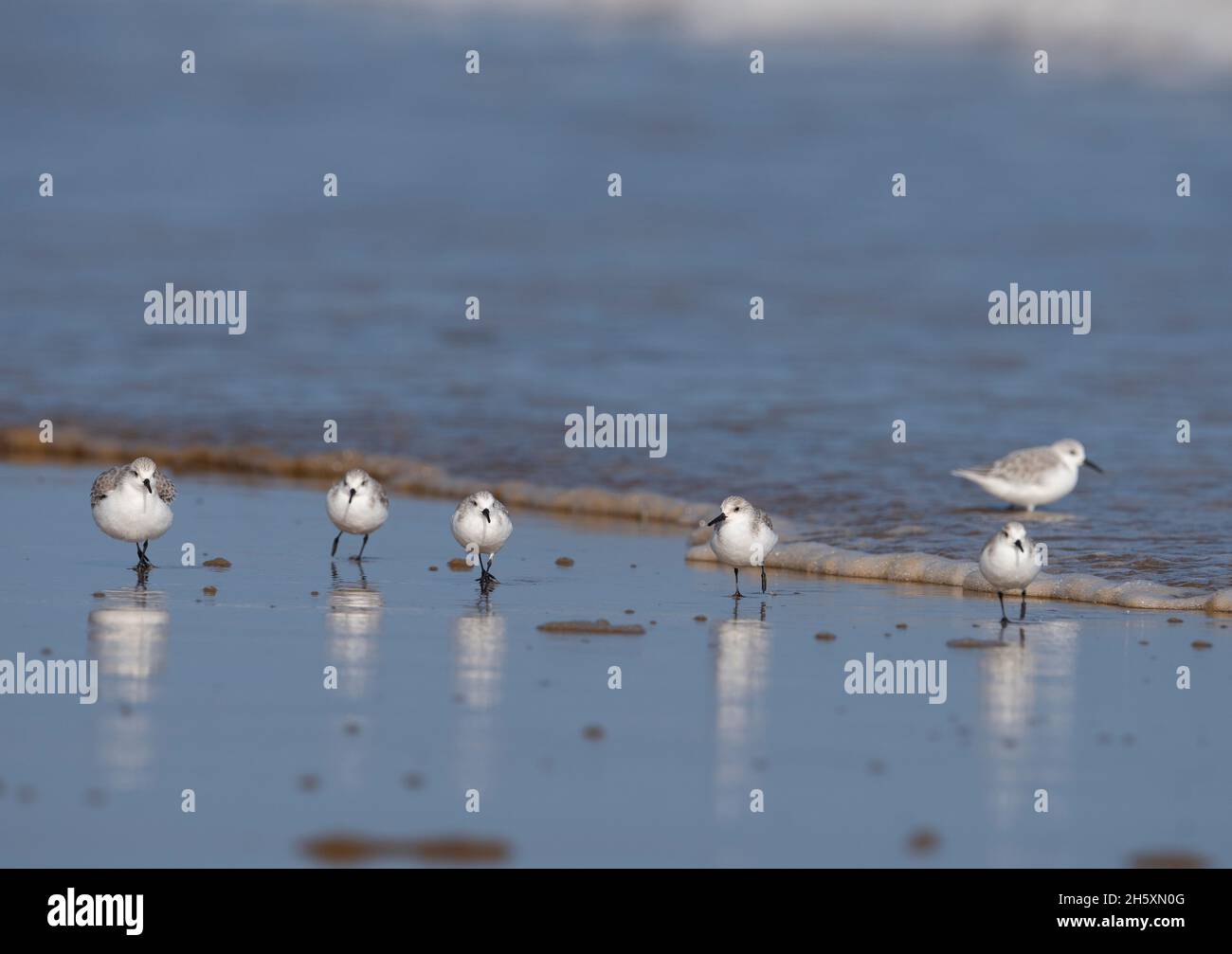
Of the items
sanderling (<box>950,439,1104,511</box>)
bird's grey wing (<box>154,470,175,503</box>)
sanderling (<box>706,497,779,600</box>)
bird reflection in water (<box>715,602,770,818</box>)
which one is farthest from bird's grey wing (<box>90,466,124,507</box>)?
sanderling (<box>950,439,1104,511</box>)

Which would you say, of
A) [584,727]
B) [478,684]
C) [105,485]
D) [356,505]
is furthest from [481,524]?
[584,727]

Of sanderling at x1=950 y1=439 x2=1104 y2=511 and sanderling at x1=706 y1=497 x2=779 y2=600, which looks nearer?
sanderling at x1=706 y1=497 x2=779 y2=600

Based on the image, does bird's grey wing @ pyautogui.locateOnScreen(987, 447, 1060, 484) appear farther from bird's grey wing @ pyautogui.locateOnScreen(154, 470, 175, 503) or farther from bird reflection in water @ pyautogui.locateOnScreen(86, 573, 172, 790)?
bird reflection in water @ pyautogui.locateOnScreen(86, 573, 172, 790)

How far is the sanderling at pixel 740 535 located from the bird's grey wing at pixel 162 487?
2.98 metres

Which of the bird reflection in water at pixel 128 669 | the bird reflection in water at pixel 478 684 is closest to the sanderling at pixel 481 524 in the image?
the bird reflection in water at pixel 478 684

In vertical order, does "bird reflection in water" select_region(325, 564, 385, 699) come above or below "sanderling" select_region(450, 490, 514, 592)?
below

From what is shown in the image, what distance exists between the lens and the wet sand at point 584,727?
16.7 feet

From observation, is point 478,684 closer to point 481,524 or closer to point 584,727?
point 584,727

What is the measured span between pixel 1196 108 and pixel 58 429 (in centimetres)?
2604

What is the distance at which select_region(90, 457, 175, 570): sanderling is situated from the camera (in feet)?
31.4

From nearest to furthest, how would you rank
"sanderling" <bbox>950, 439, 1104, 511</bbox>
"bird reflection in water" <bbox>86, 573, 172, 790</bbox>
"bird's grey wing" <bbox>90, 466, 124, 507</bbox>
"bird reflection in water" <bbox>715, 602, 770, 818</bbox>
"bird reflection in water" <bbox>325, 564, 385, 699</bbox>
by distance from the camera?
"bird reflection in water" <bbox>715, 602, 770, 818</bbox>, "bird reflection in water" <bbox>86, 573, 172, 790</bbox>, "bird reflection in water" <bbox>325, 564, 385, 699</bbox>, "bird's grey wing" <bbox>90, 466, 124, 507</bbox>, "sanderling" <bbox>950, 439, 1104, 511</bbox>

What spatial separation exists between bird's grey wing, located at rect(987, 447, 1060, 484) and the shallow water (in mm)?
268

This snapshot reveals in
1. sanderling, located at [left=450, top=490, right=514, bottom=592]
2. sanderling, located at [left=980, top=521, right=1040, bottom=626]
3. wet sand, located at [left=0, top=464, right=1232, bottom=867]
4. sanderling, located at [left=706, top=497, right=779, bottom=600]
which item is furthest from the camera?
sanderling, located at [left=450, top=490, right=514, bottom=592]

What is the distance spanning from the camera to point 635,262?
2764 centimetres
